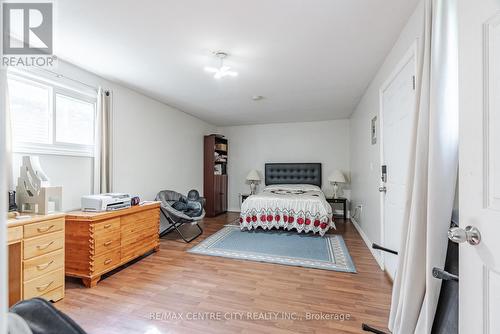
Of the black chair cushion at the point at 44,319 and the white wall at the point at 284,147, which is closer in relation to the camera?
the black chair cushion at the point at 44,319

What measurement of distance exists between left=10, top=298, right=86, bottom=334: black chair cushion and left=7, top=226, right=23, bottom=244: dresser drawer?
1514 millimetres

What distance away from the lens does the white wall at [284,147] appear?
5.28 meters

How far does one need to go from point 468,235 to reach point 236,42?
6.88 ft

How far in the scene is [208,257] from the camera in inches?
112

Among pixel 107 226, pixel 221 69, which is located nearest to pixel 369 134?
pixel 221 69

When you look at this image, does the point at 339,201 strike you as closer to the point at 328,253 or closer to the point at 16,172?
the point at 328,253

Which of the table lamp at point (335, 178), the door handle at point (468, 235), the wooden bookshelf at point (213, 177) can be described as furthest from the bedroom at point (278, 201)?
the wooden bookshelf at point (213, 177)

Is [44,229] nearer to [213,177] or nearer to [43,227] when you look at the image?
[43,227]

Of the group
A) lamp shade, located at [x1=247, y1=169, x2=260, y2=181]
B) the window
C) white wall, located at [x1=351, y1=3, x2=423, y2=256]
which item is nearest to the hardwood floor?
→ white wall, located at [x1=351, y1=3, x2=423, y2=256]

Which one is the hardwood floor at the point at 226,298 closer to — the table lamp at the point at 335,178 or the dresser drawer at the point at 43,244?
the dresser drawer at the point at 43,244

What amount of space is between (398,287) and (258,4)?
6.68 ft

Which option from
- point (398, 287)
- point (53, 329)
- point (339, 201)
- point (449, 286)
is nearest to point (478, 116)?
point (449, 286)

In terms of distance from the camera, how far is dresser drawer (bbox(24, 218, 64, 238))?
5.75ft

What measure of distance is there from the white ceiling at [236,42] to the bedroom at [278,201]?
0.02m
